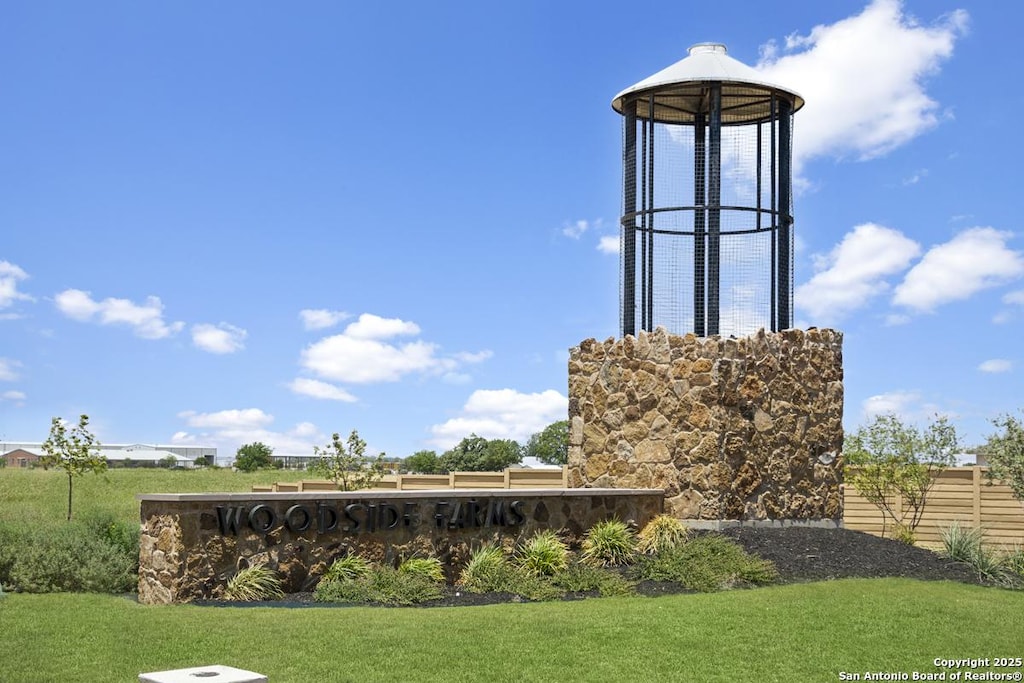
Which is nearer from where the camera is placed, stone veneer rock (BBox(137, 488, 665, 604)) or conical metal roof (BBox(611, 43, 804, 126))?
stone veneer rock (BBox(137, 488, 665, 604))

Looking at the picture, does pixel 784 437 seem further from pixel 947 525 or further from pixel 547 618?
pixel 547 618

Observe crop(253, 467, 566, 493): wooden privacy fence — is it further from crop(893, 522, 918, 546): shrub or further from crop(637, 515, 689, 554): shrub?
crop(893, 522, 918, 546): shrub

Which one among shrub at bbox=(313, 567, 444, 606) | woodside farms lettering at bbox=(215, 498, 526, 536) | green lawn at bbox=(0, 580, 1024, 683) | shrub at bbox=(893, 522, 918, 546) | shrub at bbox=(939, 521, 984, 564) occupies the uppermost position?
woodside farms lettering at bbox=(215, 498, 526, 536)

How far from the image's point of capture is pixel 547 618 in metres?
13.6

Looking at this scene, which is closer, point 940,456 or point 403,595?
point 403,595

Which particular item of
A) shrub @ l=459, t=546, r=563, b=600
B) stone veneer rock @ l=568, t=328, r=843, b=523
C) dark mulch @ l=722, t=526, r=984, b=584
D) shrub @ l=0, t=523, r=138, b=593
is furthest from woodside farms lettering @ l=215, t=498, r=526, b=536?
dark mulch @ l=722, t=526, r=984, b=584

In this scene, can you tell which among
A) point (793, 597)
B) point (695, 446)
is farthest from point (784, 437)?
point (793, 597)

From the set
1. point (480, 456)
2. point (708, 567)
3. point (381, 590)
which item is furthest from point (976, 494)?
point (480, 456)

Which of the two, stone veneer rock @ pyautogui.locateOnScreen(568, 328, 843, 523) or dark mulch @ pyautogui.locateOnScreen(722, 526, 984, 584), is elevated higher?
stone veneer rock @ pyautogui.locateOnScreen(568, 328, 843, 523)

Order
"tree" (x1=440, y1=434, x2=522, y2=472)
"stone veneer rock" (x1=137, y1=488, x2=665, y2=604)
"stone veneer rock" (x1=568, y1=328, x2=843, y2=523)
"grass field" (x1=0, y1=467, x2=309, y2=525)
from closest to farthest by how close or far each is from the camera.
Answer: "stone veneer rock" (x1=137, y1=488, x2=665, y2=604)
"stone veneer rock" (x1=568, y1=328, x2=843, y2=523)
"grass field" (x1=0, y1=467, x2=309, y2=525)
"tree" (x1=440, y1=434, x2=522, y2=472)

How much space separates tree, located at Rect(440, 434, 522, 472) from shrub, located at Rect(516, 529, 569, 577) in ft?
116

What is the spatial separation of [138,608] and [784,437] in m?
11.9

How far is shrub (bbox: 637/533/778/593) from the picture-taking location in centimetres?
1684

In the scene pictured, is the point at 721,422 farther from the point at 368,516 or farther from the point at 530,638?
the point at 530,638
